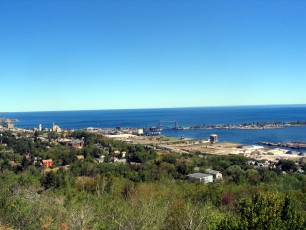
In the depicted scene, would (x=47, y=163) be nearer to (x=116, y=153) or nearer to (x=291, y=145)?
(x=116, y=153)

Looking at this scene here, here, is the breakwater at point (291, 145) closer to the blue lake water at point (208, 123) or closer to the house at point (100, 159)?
the blue lake water at point (208, 123)

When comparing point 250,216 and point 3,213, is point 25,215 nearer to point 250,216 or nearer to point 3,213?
point 3,213

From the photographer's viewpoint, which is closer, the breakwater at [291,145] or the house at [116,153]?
the house at [116,153]

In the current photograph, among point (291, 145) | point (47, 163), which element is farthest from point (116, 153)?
point (291, 145)

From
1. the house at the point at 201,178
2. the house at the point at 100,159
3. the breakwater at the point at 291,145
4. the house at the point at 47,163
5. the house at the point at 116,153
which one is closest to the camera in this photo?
the house at the point at 201,178

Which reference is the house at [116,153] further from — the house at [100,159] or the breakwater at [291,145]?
the breakwater at [291,145]

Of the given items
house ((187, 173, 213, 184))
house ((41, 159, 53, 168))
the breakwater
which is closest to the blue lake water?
the breakwater

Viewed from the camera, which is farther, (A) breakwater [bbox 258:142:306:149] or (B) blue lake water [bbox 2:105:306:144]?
(B) blue lake water [bbox 2:105:306:144]

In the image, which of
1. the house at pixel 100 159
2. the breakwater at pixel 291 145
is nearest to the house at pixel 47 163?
the house at pixel 100 159

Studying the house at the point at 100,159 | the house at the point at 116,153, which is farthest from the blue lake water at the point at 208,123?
the house at the point at 100,159

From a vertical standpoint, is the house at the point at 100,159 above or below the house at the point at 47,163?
below

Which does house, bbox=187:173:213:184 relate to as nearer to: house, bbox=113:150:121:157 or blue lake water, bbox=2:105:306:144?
house, bbox=113:150:121:157

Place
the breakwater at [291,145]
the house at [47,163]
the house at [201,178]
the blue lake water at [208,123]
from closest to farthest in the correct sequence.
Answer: the house at [201,178] → the house at [47,163] → the breakwater at [291,145] → the blue lake water at [208,123]
